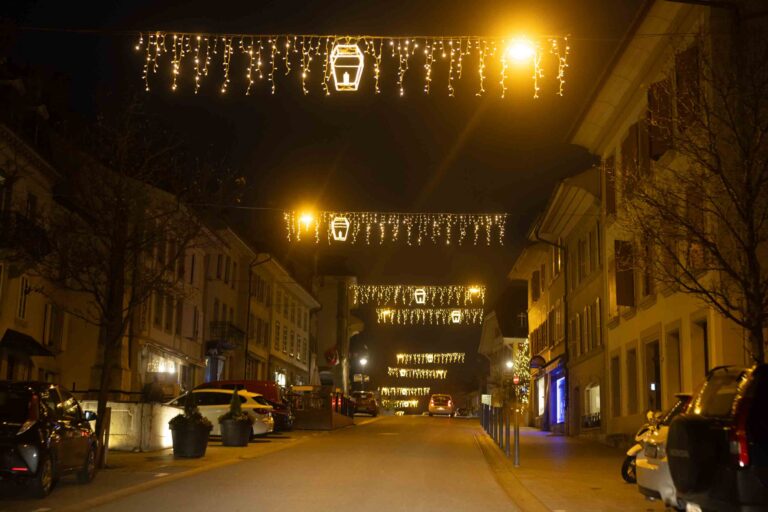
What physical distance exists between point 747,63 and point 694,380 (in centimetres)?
966

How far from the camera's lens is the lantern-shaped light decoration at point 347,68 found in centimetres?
1495

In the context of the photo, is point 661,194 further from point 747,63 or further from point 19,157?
point 19,157

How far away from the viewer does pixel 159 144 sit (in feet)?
76.5

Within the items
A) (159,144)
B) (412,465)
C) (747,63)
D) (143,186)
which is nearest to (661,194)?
(747,63)

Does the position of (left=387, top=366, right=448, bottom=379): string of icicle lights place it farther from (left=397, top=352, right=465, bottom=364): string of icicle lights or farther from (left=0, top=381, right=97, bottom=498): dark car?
(left=0, top=381, right=97, bottom=498): dark car

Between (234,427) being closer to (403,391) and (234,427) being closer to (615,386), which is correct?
(615,386)

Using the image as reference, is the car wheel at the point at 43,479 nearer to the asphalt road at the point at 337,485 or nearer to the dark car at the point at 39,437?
the dark car at the point at 39,437

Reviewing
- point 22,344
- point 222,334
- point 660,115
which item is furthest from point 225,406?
point 222,334

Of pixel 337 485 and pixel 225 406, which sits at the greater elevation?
pixel 225 406

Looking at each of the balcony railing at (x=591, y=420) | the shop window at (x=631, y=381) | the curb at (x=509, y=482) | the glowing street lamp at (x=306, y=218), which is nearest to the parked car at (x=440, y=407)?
the balcony railing at (x=591, y=420)

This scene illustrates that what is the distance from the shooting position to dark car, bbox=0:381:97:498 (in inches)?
495

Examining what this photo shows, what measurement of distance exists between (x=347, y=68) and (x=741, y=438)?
9.02m

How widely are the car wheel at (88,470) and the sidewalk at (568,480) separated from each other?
6.83 metres

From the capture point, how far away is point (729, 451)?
329 inches
